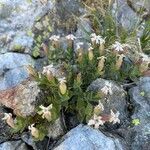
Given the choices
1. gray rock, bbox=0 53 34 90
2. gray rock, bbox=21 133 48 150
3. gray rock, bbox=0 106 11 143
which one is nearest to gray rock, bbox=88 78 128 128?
gray rock, bbox=21 133 48 150

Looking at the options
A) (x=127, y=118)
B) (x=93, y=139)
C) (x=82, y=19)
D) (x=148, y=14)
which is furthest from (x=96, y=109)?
(x=148, y=14)

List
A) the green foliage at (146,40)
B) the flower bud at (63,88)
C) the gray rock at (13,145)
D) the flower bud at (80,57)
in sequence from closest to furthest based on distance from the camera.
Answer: the flower bud at (63,88) → the gray rock at (13,145) → the flower bud at (80,57) → the green foliage at (146,40)

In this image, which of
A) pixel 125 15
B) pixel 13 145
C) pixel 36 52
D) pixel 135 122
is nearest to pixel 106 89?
pixel 135 122

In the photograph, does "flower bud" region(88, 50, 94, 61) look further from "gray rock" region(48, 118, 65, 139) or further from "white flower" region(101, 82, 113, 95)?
"gray rock" region(48, 118, 65, 139)

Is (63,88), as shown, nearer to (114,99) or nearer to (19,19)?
Result: (114,99)

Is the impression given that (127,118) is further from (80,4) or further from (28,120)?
(80,4)

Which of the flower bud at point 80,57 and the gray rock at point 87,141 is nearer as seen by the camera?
the gray rock at point 87,141

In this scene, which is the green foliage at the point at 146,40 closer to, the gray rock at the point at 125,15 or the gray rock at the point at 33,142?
the gray rock at the point at 125,15

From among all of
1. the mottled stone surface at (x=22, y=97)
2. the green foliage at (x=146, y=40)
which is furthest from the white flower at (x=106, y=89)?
the green foliage at (x=146, y=40)
